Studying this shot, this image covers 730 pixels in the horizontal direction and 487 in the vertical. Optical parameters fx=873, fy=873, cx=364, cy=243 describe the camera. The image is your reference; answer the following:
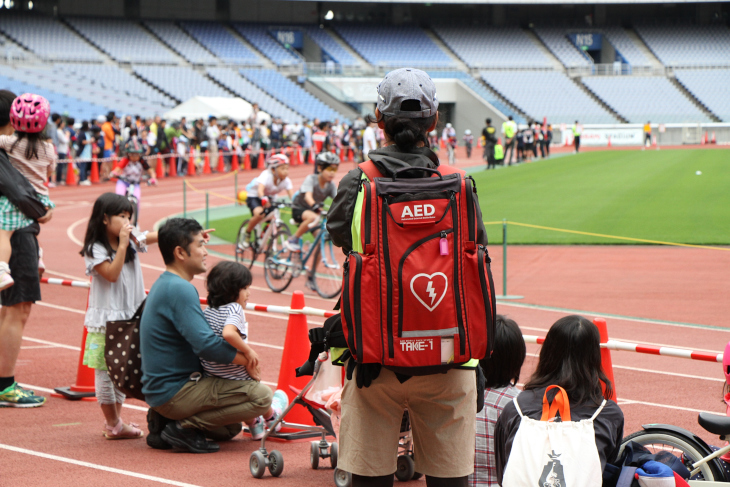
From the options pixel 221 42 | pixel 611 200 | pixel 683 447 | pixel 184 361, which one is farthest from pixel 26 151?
pixel 221 42

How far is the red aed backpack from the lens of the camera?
117 inches

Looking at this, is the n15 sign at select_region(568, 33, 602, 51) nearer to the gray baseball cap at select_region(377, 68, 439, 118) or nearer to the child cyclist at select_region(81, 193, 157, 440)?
the child cyclist at select_region(81, 193, 157, 440)

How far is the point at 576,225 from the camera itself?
20.1 metres

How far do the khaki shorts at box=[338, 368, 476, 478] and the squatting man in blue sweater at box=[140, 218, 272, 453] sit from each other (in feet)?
8.96

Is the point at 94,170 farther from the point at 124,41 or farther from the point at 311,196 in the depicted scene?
the point at 124,41

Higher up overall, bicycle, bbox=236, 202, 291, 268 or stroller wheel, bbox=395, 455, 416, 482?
bicycle, bbox=236, 202, 291, 268

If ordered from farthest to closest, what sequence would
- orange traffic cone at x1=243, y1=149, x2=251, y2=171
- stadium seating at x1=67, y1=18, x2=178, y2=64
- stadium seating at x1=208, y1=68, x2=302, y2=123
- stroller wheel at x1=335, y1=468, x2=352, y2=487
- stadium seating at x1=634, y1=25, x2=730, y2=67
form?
stadium seating at x1=634, y1=25, x2=730, y2=67 → stadium seating at x1=67, y1=18, x2=178, y2=64 → stadium seating at x1=208, y1=68, x2=302, y2=123 → orange traffic cone at x1=243, y1=149, x2=251, y2=171 → stroller wheel at x1=335, y1=468, x2=352, y2=487

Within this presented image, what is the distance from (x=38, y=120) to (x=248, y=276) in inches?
88.9

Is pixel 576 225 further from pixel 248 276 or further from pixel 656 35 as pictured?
pixel 656 35

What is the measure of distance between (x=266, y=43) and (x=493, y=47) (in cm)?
1851

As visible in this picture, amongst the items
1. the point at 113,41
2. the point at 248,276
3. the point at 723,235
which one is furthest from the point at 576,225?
the point at 113,41

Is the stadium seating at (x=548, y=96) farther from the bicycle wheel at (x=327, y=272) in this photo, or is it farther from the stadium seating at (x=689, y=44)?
the bicycle wheel at (x=327, y=272)

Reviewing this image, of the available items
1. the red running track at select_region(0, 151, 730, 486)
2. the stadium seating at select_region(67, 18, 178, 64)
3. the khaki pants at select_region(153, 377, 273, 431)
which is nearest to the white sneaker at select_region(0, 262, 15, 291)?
the red running track at select_region(0, 151, 730, 486)

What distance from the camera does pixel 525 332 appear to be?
10391mm
